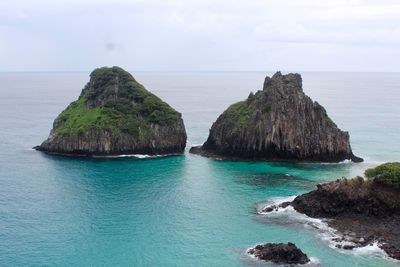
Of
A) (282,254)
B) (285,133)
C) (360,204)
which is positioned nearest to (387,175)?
(360,204)

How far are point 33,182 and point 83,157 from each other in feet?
94.2

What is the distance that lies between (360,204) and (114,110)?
86.3 m

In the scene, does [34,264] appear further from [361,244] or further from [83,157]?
[83,157]

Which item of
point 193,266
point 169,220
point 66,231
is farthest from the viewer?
point 169,220

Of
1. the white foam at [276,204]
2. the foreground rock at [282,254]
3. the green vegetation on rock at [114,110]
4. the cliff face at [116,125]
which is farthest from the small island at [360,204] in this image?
the green vegetation on rock at [114,110]

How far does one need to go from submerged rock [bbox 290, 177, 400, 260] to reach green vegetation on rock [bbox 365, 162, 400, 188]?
76 cm

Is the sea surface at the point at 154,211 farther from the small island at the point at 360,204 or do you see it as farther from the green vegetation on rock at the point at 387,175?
the green vegetation on rock at the point at 387,175

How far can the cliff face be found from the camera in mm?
145875

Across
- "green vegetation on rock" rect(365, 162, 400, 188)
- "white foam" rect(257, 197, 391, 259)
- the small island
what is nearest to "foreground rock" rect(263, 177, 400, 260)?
the small island

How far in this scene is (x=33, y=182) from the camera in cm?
11525

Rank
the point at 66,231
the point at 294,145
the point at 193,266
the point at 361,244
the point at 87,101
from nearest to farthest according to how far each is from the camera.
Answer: the point at 193,266 < the point at 361,244 < the point at 66,231 < the point at 294,145 < the point at 87,101

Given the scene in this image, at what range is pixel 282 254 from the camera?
237 feet

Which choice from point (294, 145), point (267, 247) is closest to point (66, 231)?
point (267, 247)

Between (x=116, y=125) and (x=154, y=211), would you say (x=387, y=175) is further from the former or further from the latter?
(x=116, y=125)
